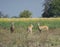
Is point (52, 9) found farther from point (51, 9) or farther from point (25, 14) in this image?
point (25, 14)

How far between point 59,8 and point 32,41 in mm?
68107

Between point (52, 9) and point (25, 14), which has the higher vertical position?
point (52, 9)

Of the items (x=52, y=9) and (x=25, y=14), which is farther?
(x=25, y=14)

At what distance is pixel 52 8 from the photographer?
261ft

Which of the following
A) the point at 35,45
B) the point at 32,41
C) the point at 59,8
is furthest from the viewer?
the point at 59,8

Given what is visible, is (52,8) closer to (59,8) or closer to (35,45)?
(59,8)

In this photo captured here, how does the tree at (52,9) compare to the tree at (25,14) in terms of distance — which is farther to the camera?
the tree at (25,14)

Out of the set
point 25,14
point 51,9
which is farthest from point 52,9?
point 25,14

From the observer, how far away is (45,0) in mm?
81500

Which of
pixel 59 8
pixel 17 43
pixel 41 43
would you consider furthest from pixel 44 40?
pixel 59 8

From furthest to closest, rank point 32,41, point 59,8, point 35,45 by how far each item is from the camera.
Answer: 1. point 59,8
2. point 32,41
3. point 35,45

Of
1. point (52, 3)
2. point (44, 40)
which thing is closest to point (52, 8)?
point (52, 3)

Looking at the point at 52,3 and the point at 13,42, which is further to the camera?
the point at 52,3

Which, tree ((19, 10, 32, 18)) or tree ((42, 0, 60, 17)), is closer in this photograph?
tree ((42, 0, 60, 17))
